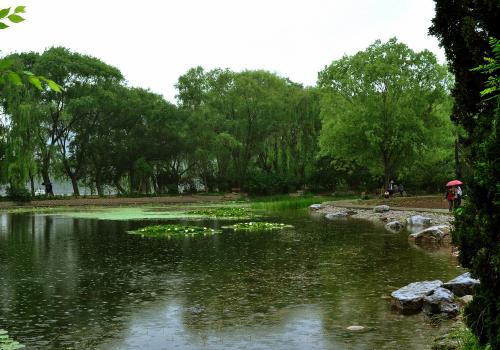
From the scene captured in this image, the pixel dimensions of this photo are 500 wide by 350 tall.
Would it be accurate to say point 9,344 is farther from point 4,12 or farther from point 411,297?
point 411,297

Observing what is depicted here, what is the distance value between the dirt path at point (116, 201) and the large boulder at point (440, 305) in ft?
156

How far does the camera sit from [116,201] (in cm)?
5616

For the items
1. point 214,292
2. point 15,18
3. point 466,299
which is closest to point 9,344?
point 214,292

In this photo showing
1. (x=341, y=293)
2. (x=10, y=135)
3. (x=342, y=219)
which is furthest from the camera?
(x=10, y=135)

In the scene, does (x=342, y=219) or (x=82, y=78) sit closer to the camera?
(x=342, y=219)

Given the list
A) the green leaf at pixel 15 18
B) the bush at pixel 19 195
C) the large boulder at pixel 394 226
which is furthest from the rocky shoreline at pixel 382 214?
the bush at pixel 19 195

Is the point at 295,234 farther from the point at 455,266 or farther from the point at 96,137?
the point at 96,137

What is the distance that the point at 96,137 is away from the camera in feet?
209

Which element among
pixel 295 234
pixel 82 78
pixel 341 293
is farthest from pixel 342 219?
pixel 82 78

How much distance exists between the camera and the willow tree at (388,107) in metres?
39.9

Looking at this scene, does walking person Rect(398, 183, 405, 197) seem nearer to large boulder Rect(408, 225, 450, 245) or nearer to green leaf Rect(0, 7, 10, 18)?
large boulder Rect(408, 225, 450, 245)

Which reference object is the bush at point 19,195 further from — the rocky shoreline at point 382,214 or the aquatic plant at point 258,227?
the aquatic plant at point 258,227

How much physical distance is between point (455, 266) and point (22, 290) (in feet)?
34.1

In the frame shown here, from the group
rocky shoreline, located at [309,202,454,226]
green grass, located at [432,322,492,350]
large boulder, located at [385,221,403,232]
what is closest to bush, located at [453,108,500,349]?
green grass, located at [432,322,492,350]
